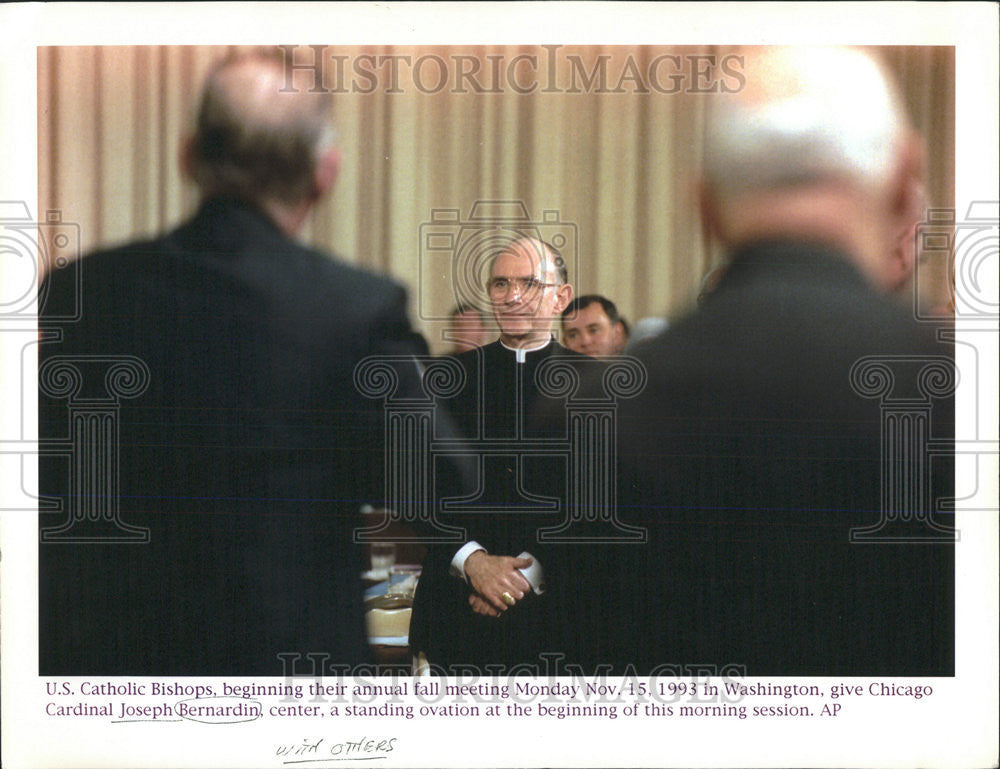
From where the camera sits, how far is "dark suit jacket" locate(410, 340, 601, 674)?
107 inches

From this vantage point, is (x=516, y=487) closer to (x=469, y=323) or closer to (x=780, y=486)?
(x=469, y=323)

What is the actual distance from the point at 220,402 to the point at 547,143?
101cm

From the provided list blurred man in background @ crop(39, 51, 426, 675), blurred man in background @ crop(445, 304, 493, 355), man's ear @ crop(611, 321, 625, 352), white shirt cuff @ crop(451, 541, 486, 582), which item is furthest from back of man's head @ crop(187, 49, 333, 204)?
white shirt cuff @ crop(451, 541, 486, 582)

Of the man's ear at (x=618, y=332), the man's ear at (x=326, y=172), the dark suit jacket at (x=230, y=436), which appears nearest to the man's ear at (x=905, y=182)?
the man's ear at (x=618, y=332)

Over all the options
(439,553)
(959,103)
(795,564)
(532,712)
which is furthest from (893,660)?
(959,103)

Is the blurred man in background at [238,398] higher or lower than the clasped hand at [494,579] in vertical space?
higher

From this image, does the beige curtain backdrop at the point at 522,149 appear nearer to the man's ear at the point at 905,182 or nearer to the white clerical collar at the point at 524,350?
the man's ear at the point at 905,182

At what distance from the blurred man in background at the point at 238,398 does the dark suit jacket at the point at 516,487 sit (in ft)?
0.57

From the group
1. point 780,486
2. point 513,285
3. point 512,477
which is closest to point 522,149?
point 513,285

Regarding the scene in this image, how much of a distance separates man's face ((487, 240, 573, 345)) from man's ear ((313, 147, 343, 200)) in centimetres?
44

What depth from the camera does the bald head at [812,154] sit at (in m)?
2.67

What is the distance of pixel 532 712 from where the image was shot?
275 centimetres

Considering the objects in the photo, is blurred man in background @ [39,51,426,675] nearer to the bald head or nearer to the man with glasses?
the man with glasses

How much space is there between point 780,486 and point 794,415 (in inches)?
6.9
